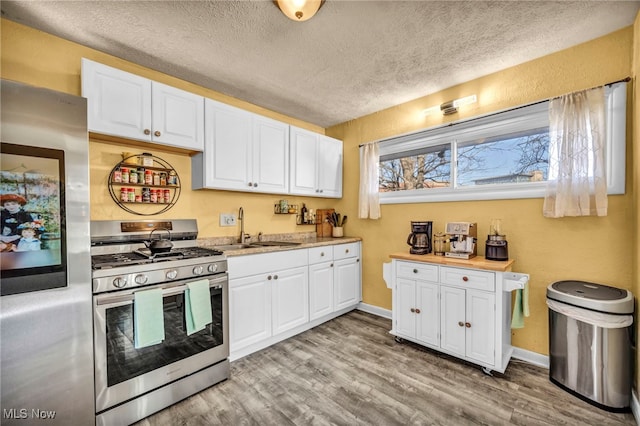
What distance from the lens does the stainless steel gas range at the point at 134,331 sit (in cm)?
160

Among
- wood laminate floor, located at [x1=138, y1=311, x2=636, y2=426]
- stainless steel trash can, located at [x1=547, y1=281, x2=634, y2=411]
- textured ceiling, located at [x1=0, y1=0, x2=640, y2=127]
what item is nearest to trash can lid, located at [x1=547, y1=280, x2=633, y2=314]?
stainless steel trash can, located at [x1=547, y1=281, x2=634, y2=411]

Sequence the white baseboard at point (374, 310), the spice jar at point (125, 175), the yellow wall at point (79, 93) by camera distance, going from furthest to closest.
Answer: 1. the white baseboard at point (374, 310)
2. the spice jar at point (125, 175)
3. the yellow wall at point (79, 93)

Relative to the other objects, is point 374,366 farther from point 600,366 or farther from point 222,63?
point 222,63

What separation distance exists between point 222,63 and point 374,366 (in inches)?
114

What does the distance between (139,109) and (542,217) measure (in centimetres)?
341

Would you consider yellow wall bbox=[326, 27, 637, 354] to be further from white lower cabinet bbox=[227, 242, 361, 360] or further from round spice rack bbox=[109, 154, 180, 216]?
round spice rack bbox=[109, 154, 180, 216]

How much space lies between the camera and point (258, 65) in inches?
92.4

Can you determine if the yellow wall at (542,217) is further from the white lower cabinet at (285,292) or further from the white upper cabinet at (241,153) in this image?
the white upper cabinet at (241,153)

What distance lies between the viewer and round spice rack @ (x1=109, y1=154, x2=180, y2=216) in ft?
7.32

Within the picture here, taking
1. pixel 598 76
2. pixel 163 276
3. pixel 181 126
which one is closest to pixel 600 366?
pixel 598 76

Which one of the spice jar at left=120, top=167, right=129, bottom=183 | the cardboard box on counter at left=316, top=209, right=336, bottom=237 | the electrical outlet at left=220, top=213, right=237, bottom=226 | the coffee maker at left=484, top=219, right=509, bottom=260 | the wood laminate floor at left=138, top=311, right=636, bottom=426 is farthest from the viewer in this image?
the cardboard box on counter at left=316, top=209, right=336, bottom=237

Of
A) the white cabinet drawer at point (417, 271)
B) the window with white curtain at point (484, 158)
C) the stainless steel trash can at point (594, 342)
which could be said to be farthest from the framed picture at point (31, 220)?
the stainless steel trash can at point (594, 342)

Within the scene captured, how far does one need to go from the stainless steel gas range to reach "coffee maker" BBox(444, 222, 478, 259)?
6.74ft

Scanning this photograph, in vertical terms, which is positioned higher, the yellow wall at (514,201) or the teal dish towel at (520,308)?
the yellow wall at (514,201)
